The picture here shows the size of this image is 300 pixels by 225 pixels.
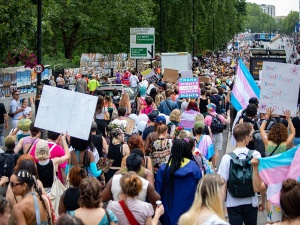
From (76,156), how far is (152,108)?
222 inches

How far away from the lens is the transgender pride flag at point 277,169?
668 centimetres

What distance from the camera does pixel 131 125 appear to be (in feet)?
38.4

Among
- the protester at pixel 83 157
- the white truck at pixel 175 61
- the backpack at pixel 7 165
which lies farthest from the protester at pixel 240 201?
the white truck at pixel 175 61

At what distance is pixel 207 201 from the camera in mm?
5094

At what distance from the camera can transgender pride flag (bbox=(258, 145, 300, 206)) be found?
6.68m

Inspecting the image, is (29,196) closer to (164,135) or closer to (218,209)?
(218,209)

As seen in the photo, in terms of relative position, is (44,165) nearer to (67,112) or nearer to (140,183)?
(67,112)

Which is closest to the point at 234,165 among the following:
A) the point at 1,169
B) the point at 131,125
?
the point at 1,169

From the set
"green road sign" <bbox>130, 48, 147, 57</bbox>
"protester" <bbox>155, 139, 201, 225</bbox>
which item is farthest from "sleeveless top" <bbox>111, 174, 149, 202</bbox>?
"green road sign" <bbox>130, 48, 147, 57</bbox>

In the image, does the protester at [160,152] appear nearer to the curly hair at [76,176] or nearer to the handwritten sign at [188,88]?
the curly hair at [76,176]

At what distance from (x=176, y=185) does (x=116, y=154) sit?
5.67ft

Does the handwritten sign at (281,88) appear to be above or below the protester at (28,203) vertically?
above

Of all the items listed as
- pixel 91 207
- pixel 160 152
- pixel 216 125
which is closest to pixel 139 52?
pixel 216 125

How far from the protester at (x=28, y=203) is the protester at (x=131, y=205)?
56 centimetres
